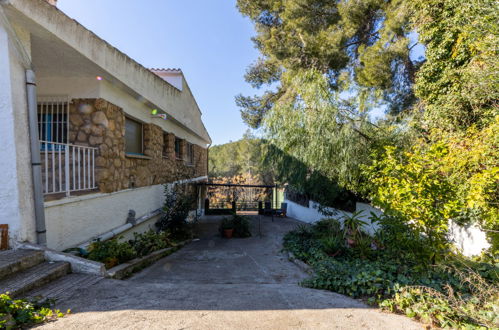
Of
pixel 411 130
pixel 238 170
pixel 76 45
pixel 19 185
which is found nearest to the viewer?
pixel 19 185

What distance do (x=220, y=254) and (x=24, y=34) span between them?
5.17m

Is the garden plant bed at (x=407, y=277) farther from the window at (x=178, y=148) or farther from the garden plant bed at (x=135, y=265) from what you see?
the window at (x=178, y=148)

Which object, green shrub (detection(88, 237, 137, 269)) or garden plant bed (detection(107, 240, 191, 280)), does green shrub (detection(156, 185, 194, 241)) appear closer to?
garden plant bed (detection(107, 240, 191, 280))

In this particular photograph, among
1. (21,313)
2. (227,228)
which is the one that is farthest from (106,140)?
(227,228)

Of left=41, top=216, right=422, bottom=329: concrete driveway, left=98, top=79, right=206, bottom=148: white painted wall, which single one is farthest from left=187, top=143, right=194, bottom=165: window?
left=41, top=216, right=422, bottom=329: concrete driveway

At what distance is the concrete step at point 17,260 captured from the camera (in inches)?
96.8

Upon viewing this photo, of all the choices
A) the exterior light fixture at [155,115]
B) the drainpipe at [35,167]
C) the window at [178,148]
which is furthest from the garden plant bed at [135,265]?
the window at [178,148]

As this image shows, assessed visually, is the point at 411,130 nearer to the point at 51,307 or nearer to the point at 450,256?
the point at 450,256

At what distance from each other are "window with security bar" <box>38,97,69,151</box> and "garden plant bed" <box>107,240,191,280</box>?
2.48m

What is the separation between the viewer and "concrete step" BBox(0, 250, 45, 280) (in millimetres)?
2459

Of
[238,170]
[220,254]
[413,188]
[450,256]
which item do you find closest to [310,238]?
[220,254]

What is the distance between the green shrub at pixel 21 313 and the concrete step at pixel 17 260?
1.57 ft

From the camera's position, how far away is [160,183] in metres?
7.28

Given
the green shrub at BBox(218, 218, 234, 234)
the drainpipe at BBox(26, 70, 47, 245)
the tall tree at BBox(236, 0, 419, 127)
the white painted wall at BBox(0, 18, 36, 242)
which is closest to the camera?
the white painted wall at BBox(0, 18, 36, 242)
